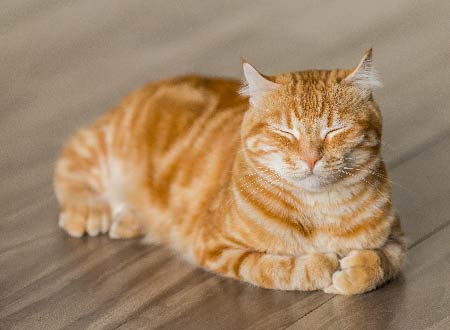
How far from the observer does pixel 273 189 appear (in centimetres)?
265

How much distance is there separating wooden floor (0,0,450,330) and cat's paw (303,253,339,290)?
5 cm

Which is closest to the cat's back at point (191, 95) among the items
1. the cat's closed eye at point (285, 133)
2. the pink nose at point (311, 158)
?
the cat's closed eye at point (285, 133)

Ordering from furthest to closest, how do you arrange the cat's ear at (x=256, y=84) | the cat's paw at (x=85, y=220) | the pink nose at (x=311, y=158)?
the cat's paw at (x=85, y=220)
the cat's ear at (x=256, y=84)
the pink nose at (x=311, y=158)

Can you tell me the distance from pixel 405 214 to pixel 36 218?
1.11 meters

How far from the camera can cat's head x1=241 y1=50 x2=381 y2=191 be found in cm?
250

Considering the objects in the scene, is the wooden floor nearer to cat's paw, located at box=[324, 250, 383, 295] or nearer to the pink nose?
cat's paw, located at box=[324, 250, 383, 295]

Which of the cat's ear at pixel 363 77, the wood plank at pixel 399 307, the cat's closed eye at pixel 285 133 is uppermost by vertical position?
the cat's ear at pixel 363 77

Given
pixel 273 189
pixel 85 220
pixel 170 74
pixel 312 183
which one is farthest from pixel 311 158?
pixel 170 74

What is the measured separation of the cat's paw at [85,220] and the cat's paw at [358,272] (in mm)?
782

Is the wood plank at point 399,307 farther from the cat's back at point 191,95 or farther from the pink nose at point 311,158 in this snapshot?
the cat's back at point 191,95

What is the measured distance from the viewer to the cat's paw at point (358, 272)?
2617 mm

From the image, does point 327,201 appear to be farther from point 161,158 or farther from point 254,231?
point 161,158

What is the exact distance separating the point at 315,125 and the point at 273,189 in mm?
230

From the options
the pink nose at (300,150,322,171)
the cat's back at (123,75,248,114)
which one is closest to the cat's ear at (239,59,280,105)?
the pink nose at (300,150,322,171)
